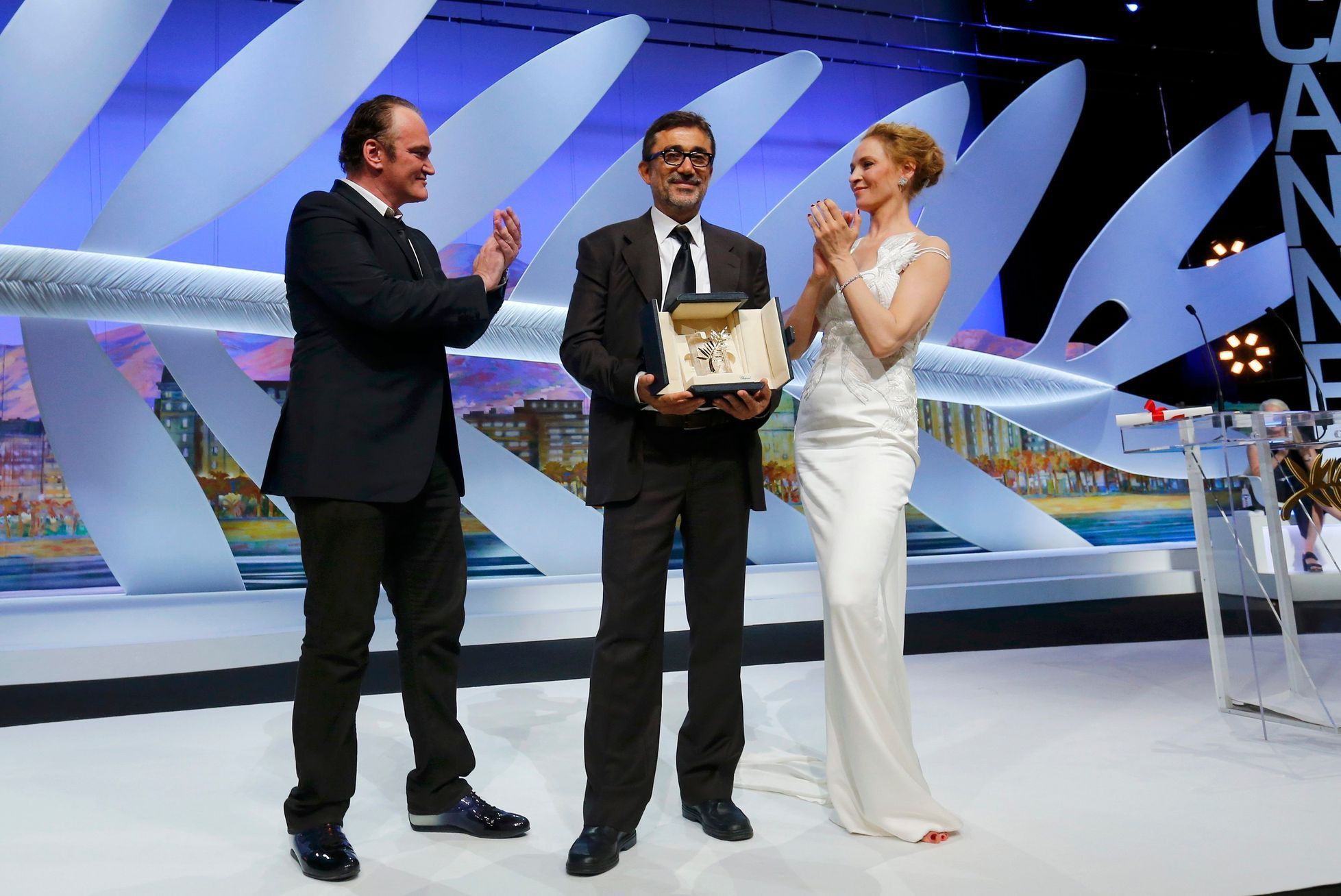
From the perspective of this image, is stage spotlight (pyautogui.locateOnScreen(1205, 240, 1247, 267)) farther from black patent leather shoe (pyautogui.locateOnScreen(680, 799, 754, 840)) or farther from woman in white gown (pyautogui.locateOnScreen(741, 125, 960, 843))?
black patent leather shoe (pyautogui.locateOnScreen(680, 799, 754, 840))

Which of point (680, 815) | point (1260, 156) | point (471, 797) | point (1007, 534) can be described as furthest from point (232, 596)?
point (1260, 156)

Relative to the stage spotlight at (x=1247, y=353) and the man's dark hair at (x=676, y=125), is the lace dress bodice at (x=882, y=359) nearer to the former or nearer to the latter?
the man's dark hair at (x=676, y=125)

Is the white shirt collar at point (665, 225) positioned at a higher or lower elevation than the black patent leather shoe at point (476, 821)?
higher

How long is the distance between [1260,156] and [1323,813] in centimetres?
650

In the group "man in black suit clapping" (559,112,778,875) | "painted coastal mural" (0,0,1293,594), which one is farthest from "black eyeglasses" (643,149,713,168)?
"painted coastal mural" (0,0,1293,594)

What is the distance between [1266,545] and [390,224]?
8.63 feet

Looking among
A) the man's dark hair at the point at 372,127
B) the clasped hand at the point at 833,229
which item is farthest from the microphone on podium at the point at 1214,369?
the man's dark hair at the point at 372,127

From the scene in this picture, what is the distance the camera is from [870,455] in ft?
6.59

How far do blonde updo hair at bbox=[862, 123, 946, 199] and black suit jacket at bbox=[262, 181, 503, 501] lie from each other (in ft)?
3.14

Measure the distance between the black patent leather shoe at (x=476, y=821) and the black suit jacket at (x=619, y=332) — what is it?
700mm

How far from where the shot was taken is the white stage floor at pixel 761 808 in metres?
1.71

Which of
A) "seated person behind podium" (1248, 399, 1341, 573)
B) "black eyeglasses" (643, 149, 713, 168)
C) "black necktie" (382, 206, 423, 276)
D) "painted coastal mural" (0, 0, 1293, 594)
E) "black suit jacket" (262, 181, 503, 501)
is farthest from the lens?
"painted coastal mural" (0, 0, 1293, 594)

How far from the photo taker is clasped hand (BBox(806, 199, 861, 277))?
197cm

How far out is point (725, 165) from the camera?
519cm
